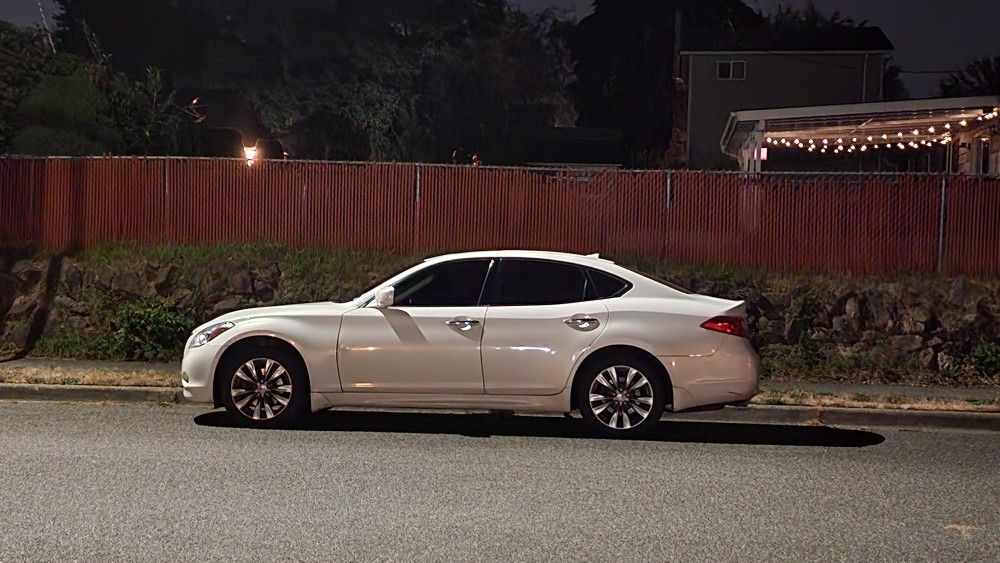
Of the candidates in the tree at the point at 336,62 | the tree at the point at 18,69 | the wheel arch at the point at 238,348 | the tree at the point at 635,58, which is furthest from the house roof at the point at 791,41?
the wheel arch at the point at 238,348

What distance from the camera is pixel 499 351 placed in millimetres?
9836

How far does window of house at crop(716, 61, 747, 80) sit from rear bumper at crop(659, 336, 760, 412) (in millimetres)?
33371

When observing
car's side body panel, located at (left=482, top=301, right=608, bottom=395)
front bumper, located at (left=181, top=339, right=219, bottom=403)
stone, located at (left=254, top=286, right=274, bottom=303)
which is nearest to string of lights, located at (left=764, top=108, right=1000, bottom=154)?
stone, located at (left=254, top=286, right=274, bottom=303)

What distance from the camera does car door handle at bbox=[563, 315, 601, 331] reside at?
388 inches

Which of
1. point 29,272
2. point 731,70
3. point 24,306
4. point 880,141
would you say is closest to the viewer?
point 24,306

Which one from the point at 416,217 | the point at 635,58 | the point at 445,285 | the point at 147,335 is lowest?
the point at 147,335

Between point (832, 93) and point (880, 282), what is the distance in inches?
1080

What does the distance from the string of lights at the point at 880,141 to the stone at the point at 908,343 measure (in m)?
11.6

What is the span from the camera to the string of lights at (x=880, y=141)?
86.2 feet

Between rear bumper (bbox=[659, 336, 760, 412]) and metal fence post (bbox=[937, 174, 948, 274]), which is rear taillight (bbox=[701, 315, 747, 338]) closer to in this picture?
rear bumper (bbox=[659, 336, 760, 412])

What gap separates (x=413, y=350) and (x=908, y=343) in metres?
6.69

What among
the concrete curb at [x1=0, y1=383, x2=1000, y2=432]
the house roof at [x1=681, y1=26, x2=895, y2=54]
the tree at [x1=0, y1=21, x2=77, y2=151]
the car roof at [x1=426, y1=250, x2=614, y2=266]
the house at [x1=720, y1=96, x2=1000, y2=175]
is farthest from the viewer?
the house roof at [x1=681, y1=26, x2=895, y2=54]

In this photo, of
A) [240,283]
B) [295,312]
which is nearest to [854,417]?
[295,312]

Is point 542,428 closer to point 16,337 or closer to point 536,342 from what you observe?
point 536,342
